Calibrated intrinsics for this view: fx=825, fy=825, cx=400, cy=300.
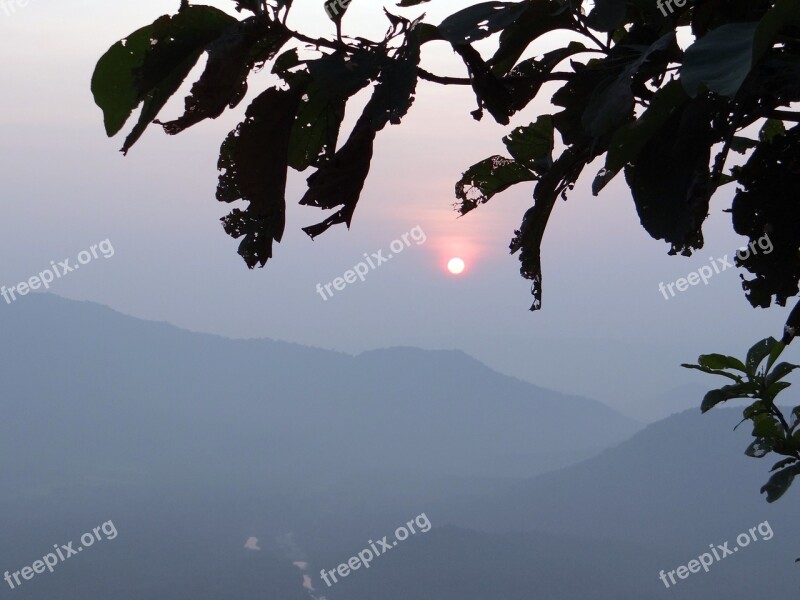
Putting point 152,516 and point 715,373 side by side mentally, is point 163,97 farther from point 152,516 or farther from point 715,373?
point 152,516

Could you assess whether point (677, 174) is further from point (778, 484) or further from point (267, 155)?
point (778, 484)

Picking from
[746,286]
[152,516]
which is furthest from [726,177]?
[152,516]

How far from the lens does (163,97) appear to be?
3.18 feet

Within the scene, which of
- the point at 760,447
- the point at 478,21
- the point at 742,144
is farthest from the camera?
the point at 760,447

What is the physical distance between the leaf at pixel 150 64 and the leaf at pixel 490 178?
2.06 feet

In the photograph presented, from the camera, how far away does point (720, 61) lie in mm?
693

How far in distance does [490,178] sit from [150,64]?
714 mm

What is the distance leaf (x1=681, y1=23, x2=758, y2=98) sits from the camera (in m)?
0.66

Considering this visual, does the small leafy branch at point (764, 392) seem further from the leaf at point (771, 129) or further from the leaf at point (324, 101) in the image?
the leaf at point (324, 101)

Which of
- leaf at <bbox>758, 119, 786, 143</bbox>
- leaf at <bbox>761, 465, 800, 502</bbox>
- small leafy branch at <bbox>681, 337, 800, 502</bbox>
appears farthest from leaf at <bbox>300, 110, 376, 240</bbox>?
leaf at <bbox>761, 465, 800, 502</bbox>

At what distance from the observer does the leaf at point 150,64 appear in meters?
0.96

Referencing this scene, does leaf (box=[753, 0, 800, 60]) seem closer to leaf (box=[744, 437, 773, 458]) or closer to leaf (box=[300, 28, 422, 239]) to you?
leaf (box=[300, 28, 422, 239])

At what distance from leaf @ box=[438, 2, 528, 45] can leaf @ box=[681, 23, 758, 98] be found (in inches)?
13.2

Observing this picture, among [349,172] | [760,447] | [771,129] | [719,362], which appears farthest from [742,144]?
[760,447]
